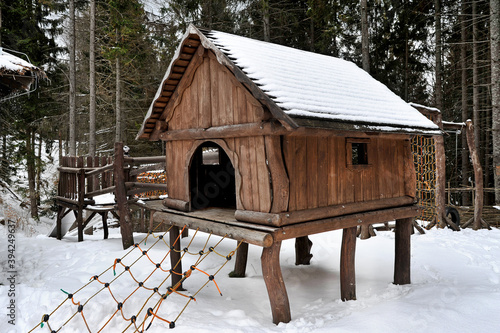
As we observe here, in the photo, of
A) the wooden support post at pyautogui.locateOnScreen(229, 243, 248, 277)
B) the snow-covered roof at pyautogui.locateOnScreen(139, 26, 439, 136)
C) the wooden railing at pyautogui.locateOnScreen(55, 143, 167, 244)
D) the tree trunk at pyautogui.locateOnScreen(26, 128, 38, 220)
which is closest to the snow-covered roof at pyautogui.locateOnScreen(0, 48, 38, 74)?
the snow-covered roof at pyautogui.locateOnScreen(139, 26, 439, 136)

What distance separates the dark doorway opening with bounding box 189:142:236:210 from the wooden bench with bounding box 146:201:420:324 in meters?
0.59

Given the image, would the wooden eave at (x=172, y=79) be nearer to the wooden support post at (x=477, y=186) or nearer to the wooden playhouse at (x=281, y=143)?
the wooden playhouse at (x=281, y=143)

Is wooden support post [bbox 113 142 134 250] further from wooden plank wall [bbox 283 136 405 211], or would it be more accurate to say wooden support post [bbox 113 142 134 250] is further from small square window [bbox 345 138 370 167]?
small square window [bbox 345 138 370 167]

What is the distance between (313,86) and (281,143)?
127 cm

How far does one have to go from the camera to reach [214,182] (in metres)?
7.69

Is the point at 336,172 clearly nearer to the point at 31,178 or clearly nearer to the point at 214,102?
the point at 214,102

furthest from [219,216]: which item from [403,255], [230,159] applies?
[403,255]

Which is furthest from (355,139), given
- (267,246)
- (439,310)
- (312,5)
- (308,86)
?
(312,5)

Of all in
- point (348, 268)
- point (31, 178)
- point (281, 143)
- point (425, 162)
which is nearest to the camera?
point (281, 143)

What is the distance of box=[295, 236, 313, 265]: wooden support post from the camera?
8117 mm

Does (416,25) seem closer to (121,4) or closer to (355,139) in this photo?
(121,4)

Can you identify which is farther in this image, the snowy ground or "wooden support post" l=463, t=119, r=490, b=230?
"wooden support post" l=463, t=119, r=490, b=230

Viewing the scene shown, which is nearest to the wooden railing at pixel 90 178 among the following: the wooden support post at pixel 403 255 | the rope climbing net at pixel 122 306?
the rope climbing net at pixel 122 306

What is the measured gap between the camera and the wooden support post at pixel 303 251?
8117mm
